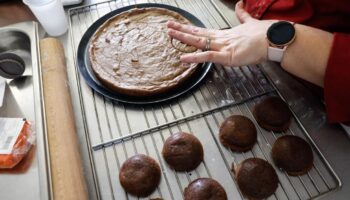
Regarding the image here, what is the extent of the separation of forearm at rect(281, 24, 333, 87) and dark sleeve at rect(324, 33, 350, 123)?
0.02 meters

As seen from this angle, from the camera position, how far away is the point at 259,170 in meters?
0.81

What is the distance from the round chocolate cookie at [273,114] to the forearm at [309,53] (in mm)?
109

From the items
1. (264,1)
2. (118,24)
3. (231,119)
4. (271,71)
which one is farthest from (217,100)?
(118,24)

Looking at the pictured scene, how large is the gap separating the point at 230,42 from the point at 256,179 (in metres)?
0.42

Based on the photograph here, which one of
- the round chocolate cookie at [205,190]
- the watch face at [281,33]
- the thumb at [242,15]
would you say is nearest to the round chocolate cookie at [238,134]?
the round chocolate cookie at [205,190]

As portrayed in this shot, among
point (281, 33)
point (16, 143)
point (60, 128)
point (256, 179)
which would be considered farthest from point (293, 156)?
point (16, 143)

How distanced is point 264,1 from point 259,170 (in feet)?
1.92

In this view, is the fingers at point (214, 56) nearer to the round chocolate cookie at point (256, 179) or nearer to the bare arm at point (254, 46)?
the bare arm at point (254, 46)

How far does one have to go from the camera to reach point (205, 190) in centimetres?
78

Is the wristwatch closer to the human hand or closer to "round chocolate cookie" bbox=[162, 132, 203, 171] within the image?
the human hand

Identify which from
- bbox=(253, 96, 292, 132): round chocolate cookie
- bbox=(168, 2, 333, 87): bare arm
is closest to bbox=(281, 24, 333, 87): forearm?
bbox=(168, 2, 333, 87): bare arm

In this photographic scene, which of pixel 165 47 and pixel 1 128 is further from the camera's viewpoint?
pixel 165 47

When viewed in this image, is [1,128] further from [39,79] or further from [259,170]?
[259,170]

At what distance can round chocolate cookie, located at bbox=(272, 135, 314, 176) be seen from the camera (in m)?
0.83
